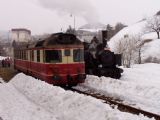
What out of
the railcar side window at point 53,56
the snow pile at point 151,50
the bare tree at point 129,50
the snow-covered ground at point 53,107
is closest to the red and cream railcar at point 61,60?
the railcar side window at point 53,56

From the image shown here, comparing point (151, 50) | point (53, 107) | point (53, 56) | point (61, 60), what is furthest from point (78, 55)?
point (151, 50)

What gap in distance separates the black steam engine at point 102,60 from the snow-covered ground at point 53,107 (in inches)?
280

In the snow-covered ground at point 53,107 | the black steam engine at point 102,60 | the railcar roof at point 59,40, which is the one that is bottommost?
the snow-covered ground at point 53,107

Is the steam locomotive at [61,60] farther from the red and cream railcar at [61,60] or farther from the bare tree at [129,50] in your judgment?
the bare tree at [129,50]

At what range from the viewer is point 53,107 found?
14.1 metres

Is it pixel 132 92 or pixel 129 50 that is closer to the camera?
pixel 132 92

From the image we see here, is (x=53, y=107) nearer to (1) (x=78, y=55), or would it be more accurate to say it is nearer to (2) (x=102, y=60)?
(1) (x=78, y=55)

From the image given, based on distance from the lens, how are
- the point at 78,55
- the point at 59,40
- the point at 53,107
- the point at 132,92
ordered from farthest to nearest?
the point at 78,55
the point at 59,40
the point at 132,92
the point at 53,107

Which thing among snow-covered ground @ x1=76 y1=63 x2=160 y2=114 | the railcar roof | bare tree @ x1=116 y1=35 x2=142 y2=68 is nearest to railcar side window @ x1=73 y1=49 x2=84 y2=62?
the railcar roof

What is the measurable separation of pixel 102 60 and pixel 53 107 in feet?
41.5

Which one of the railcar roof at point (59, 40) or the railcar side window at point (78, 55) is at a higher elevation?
the railcar roof at point (59, 40)

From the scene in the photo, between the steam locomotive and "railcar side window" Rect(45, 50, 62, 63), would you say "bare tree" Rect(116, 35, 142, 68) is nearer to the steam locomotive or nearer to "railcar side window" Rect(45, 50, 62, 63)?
the steam locomotive

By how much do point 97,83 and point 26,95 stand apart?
4.41m

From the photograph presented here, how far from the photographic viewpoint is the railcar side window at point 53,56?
20.8 metres
